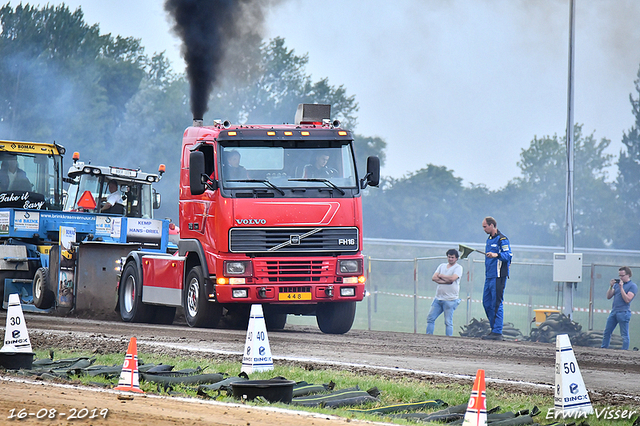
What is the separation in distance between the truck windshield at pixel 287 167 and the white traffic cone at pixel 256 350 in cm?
443

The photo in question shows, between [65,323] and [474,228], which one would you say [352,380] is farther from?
[474,228]

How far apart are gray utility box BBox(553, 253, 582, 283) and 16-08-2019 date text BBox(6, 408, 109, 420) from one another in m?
13.9

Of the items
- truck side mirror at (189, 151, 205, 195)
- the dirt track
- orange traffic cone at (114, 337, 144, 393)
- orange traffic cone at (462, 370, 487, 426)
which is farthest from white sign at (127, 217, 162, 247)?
orange traffic cone at (462, 370, 487, 426)

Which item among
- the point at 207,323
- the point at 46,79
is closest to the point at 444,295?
the point at 207,323

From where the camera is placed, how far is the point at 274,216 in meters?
13.4

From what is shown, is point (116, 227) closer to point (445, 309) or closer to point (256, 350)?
point (445, 309)

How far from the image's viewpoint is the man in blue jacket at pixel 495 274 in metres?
15.7

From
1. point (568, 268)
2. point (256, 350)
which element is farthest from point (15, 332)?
point (568, 268)

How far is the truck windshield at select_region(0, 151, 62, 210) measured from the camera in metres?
19.8

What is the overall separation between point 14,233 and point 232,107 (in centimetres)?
5541

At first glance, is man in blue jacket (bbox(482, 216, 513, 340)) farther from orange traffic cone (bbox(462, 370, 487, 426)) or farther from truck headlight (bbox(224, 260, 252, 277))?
orange traffic cone (bbox(462, 370, 487, 426))

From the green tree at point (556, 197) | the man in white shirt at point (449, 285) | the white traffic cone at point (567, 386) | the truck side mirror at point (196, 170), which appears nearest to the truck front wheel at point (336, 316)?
the man in white shirt at point (449, 285)

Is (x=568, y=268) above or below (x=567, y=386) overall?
above

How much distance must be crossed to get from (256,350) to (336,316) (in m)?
6.04
